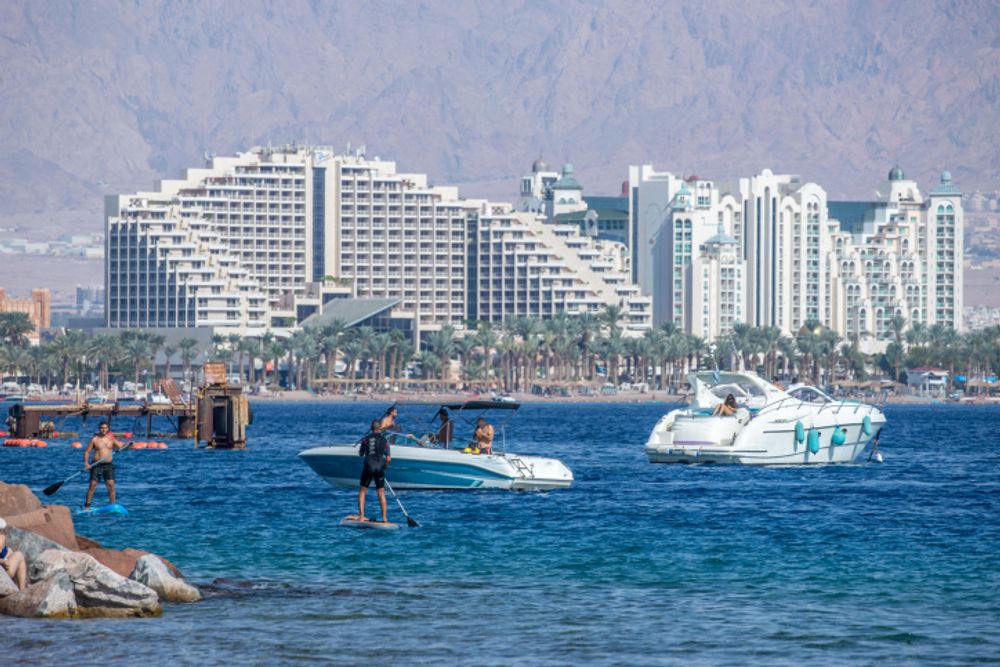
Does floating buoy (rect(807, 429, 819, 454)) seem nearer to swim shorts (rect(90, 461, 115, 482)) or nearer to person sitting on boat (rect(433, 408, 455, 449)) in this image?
person sitting on boat (rect(433, 408, 455, 449))

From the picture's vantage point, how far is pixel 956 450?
10981cm

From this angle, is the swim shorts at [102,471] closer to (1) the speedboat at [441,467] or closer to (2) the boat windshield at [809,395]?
(1) the speedboat at [441,467]

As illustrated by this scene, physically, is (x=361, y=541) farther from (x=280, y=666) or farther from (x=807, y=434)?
(x=807, y=434)

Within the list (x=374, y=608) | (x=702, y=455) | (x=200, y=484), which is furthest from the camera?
(x=702, y=455)

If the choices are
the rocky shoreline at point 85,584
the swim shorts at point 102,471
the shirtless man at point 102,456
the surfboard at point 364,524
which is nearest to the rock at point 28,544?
the rocky shoreline at point 85,584

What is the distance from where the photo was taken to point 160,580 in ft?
127

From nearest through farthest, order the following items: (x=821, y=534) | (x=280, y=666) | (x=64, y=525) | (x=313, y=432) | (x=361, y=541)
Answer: (x=280, y=666) → (x=64, y=525) → (x=361, y=541) → (x=821, y=534) → (x=313, y=432)

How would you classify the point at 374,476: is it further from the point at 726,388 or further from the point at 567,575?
the point at 726,388

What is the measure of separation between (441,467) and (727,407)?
22.5 metres

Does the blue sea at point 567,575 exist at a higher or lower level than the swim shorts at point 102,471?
lower

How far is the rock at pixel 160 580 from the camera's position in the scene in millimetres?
38594

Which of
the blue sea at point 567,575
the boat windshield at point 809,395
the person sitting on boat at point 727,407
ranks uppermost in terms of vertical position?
the boat windshield at point 809,395

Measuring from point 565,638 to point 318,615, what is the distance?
16.2ft

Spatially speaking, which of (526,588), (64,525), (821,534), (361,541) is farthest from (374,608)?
(821,534)
